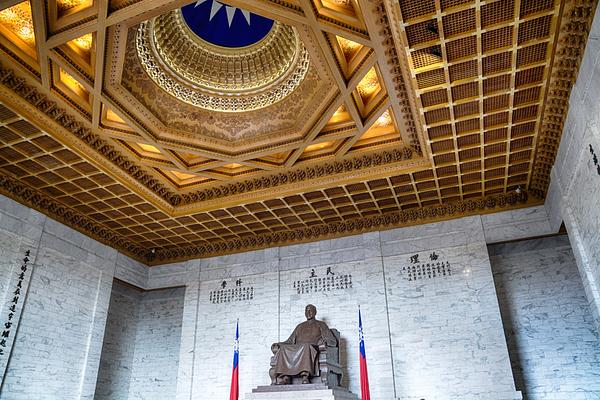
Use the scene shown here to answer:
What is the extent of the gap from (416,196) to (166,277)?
7.59 m

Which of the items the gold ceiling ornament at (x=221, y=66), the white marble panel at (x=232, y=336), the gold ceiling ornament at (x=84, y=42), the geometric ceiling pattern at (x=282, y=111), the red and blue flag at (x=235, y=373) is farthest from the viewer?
the white marble panel at (x=232, y=336)

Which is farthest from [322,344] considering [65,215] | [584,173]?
[65,215]

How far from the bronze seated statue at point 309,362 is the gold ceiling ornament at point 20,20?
23.8 ft

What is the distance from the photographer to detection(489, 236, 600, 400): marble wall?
9367 mm

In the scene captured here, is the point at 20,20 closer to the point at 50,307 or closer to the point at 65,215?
the point at 65,215

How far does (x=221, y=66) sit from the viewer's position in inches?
344

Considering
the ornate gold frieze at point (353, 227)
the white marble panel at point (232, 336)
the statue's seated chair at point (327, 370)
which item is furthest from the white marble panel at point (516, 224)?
the white marble panel at point (232, 336)

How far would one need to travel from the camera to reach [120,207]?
10656 millimetres

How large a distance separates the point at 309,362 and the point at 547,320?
5.49 meters

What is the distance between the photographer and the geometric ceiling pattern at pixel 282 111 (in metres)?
6.23

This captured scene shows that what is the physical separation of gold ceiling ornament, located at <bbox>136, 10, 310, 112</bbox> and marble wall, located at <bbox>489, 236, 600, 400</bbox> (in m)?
6.69

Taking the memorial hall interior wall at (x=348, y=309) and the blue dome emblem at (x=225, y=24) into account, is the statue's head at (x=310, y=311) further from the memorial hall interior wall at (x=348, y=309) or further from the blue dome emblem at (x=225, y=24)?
the blue dome emblem at (x=225, y=24)

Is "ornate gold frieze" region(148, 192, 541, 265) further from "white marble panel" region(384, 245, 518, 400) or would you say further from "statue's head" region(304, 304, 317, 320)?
"statue's head" region(304, 304, 317, 320)

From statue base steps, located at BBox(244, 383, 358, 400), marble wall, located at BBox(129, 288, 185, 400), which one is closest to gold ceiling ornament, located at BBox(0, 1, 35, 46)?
statue base steps, located at BBox(244, 383, 358, 400)
